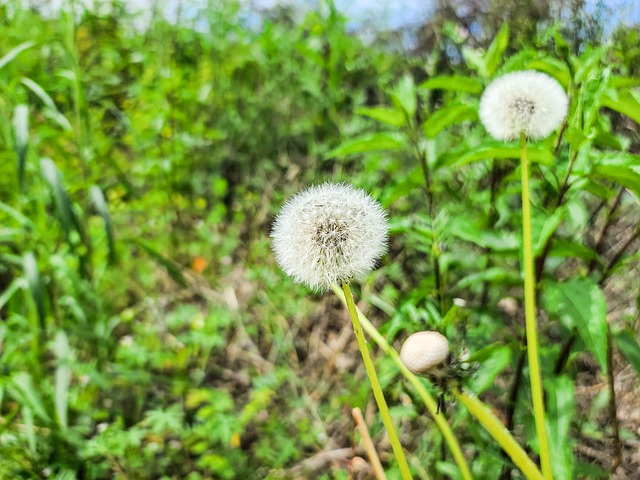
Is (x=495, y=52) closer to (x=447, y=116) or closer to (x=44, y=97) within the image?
(x=447, y=116)

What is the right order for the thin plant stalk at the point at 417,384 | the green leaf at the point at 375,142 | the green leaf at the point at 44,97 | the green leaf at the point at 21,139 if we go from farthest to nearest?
the green leaf at the point at 44,97
the green leaf at the point at 21,139
the green leaf at the point at 375,142
the thin plant stalk at the point at 417,384

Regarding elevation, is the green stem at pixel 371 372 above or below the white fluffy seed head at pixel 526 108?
below

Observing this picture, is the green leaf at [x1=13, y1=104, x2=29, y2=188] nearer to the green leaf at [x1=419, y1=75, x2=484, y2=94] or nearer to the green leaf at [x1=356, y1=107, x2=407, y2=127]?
the green leaf at [x1=356, y1=107, x2=407, y2=127]

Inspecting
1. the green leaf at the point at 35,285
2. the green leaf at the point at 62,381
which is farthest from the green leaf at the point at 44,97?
the green leaf at the point at 62,381

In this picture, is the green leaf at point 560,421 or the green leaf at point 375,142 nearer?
the green leaf at point 560,421

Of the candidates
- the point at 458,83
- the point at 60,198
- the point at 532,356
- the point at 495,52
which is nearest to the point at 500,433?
the point at 532,356

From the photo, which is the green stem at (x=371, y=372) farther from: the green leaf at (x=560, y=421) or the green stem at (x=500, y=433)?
the green leaf at (x=560, y=421)

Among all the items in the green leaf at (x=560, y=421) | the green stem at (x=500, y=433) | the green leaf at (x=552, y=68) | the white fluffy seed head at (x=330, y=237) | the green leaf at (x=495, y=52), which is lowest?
the green stem at (x=500, y=433)

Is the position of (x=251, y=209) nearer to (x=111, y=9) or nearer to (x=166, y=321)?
(x=166, y=321)
